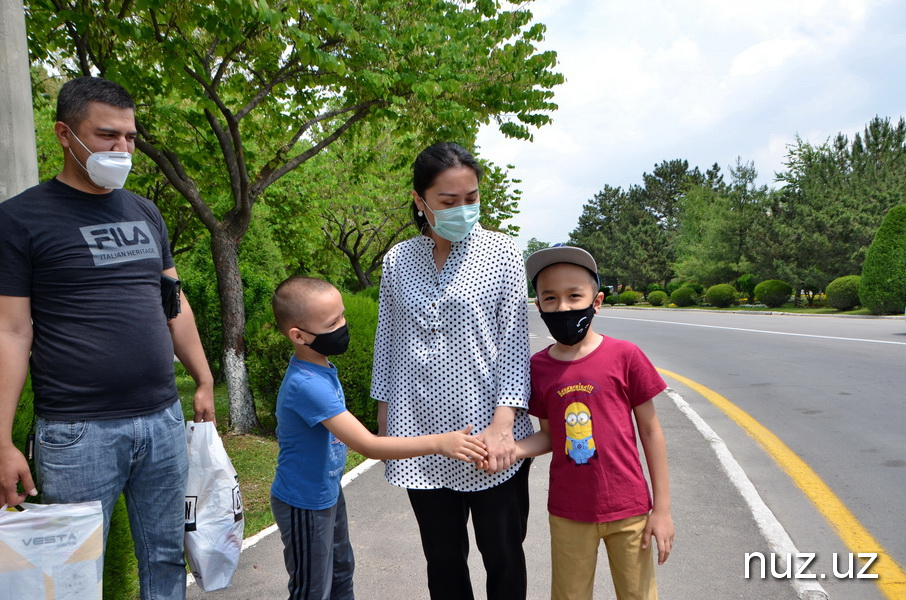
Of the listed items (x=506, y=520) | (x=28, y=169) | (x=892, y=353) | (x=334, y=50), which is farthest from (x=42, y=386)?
(x=892, y=353)

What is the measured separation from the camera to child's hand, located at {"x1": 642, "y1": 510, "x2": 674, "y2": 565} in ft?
7.29

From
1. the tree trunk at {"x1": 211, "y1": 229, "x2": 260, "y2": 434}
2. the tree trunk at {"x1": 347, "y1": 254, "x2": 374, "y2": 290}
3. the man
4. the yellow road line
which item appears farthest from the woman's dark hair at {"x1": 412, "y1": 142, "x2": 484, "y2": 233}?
the tree trunk at {"x1": 347, "y1": 254, "x2": 374, "y2": 290}

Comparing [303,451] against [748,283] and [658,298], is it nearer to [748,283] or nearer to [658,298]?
[748,283]

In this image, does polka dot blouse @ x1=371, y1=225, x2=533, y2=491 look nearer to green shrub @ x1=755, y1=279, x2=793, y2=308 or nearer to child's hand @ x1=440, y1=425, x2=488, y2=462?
child's hand @ x1=440, y1=425, x2=488, y2=462

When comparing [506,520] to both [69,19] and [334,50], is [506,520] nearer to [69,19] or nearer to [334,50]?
[69,19]

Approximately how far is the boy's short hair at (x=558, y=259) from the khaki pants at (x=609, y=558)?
86 cm

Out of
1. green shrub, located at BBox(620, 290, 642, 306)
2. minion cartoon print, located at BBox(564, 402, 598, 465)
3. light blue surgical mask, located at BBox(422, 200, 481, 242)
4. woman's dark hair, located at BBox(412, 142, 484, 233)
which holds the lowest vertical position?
green shrub, located at BBox(620, 290, 642, 306)

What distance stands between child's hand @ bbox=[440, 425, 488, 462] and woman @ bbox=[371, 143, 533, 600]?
7 cm

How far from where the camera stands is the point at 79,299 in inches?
88.4

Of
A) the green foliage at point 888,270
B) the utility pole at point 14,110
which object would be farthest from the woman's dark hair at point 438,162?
the green foliage at point 888,270

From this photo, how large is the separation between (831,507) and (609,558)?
2723 mm

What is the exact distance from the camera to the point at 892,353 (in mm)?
10953

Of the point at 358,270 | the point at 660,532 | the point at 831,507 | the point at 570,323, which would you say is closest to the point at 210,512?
the point at 570,323

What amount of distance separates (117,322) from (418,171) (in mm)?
1207
